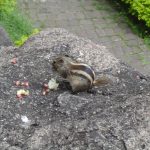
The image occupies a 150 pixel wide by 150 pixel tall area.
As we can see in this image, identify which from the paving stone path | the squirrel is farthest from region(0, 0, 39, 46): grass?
the squirrel

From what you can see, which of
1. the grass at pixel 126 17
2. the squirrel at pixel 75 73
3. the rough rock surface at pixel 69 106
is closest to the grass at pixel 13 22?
the grass at pixel 126 17

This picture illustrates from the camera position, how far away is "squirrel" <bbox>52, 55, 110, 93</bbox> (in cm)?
434

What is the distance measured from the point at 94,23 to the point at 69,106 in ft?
15.6

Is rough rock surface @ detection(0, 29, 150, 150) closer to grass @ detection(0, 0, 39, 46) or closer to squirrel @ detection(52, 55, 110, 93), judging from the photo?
squirrel @ detection(52, 55, 110, 93)

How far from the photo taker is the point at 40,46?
5.16 m

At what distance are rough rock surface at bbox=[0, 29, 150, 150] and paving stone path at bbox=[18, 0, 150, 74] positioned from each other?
272 centimetres

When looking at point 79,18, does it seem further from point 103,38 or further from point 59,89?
point 59,89

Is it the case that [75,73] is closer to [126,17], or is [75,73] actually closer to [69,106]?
[69,106]

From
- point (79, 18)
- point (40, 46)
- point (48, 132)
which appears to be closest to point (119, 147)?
point (48, 132)

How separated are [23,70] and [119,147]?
58.3 inches

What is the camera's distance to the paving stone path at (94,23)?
26.4ft

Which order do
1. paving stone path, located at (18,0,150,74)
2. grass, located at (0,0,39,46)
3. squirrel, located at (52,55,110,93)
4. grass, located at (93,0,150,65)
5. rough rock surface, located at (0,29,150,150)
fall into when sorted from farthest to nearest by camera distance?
grass, located at (93,0,150,65) → paving stone path, located at (18,0,150,74) → grass, located at (0,0,39,46) → squirrel, located at (52,55,110,93) → rough rock surface, located at (0,29,150,150)

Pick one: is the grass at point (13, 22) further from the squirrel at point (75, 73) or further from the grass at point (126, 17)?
the squirrel at point (75, 73)

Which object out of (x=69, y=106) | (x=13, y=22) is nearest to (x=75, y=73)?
(x=69, y=106)
